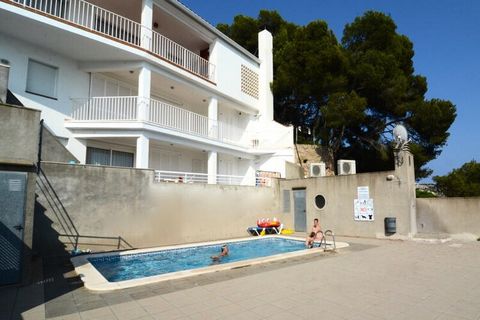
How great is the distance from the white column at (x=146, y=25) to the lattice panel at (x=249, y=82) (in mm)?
8501

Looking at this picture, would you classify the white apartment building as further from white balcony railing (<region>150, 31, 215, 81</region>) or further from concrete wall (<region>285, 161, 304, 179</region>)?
concrete wall (<region>285, 161, 304, 179</region>)

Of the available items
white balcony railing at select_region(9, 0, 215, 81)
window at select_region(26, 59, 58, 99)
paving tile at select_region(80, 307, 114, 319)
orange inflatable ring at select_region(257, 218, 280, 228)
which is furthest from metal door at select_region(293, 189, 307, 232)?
paving tile at select_region(80, 307, 114, 319)

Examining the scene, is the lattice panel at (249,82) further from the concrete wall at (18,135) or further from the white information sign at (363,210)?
the concrete wall at (18,135)

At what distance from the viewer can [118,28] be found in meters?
16.9

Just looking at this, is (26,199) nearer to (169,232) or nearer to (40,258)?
(40,258)

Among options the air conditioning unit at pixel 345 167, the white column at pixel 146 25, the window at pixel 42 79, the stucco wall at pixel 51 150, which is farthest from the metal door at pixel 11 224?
the air conditioning unit at pixel 345 167

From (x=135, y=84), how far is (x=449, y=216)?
17.1 metres

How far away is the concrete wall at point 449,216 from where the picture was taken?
13.8 meters

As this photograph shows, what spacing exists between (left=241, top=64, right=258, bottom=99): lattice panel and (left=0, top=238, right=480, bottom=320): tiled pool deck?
53.1 ft

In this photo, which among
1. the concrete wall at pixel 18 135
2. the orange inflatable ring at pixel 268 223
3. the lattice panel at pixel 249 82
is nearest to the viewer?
the concrete wall at pixel 18 135

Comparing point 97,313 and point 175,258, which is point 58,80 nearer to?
point 175,258

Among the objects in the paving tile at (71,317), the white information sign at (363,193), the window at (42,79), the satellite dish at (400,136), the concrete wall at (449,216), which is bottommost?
the paving tile at (71,317)

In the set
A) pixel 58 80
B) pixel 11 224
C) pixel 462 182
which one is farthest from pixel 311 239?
pixel 462 182

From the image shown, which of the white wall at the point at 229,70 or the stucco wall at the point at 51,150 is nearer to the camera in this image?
the stucco wall at the point at 51,150
